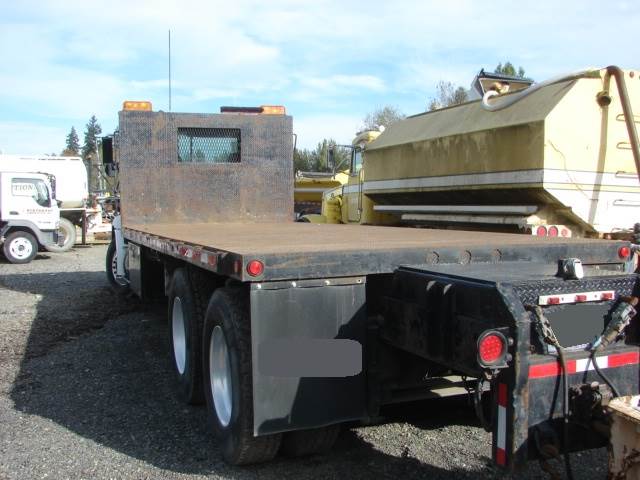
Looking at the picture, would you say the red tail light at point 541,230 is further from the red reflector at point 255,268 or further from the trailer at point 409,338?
the red reflector at point 255,268

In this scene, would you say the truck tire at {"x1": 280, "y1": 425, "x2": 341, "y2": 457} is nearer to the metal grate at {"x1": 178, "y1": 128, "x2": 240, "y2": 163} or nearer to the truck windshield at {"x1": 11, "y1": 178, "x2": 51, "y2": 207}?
the metal grate at {"x1": 178, "y1": 128, "x2": 240, "y2": 163}

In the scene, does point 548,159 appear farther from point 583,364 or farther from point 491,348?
point 491,348

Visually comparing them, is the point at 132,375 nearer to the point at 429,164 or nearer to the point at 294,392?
the point at 294,392

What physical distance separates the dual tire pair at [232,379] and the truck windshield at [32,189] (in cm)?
1479

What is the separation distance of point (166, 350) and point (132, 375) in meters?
0.93

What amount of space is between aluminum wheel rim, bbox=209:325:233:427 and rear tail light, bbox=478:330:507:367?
1750mm

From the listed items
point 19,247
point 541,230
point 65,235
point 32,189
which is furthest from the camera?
point 65,235

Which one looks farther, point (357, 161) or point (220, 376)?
point (357, 161)

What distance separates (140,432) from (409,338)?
2.25 metres

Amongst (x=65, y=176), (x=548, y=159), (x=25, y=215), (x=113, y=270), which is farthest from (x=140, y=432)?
(x=65, y=176)

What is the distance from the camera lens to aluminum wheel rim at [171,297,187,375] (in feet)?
17.5

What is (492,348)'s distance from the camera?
2.63 metres

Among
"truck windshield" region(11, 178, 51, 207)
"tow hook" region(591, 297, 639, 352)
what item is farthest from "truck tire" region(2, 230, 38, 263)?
"tow hook" region(591, 297, 639, 352)

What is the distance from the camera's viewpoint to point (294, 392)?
335 cm
